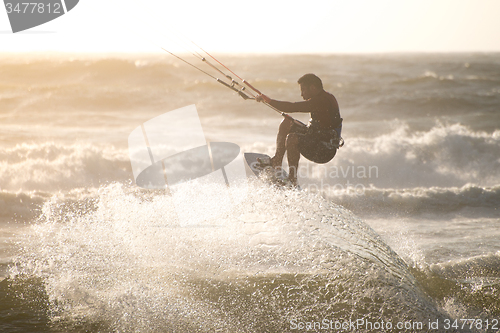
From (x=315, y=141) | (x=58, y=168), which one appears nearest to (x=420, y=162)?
(x=315, y=141)

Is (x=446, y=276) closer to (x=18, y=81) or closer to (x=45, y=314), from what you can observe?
(x=45, y=314)

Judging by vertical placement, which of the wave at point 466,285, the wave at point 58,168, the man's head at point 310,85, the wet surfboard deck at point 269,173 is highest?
the man's head at point 310,85

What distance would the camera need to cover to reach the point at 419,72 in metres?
30.7

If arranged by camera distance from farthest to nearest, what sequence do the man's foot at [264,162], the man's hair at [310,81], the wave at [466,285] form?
the man's foot at [264,162], the man's hair at [310,81], the wave at [466,285]

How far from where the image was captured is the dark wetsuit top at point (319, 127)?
5.43 m

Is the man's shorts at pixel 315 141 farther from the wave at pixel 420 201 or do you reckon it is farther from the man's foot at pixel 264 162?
the wave at pixel 420 201

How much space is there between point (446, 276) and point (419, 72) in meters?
28.3

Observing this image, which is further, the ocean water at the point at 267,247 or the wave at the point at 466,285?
the wave at the point at 466,285

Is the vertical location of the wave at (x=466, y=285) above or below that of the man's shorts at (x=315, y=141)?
below

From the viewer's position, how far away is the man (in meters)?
5.39

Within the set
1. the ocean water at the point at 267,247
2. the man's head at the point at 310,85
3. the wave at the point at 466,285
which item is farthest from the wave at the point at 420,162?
the man's head at the point at 310,85

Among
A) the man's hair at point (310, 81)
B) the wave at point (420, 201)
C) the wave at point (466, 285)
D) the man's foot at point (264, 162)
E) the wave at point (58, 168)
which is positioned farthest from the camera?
the wave at point (58, 168)

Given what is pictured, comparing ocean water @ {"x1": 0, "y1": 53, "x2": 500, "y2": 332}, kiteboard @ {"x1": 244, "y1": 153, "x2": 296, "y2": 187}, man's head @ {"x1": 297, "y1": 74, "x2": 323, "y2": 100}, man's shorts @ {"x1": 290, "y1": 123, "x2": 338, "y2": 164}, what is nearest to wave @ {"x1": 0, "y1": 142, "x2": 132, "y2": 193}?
ocean water @ {"x1": 0, "y1": 53, "x2": 500, "y2": 332}

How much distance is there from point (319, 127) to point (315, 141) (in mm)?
192
